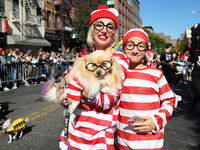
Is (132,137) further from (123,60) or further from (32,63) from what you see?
(32,63)

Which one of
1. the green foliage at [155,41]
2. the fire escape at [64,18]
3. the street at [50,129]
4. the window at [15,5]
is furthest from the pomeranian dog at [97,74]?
the green foliage at [155,41]

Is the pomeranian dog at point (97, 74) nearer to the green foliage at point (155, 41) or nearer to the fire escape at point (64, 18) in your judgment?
the fire escape at point (64, 18)

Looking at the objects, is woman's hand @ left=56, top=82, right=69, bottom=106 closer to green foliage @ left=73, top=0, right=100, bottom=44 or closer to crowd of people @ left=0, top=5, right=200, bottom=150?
crowd of people @ left=0, top=5, right=200, bottom=150

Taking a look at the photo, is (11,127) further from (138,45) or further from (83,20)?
(83,20)

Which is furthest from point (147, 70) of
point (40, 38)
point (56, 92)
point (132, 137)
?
point (40, 38)

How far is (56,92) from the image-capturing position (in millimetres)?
1522

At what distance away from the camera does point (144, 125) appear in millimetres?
1497

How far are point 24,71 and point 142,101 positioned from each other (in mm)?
9325

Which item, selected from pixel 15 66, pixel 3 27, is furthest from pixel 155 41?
pixel 15 66

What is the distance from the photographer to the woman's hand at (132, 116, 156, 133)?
149 cm

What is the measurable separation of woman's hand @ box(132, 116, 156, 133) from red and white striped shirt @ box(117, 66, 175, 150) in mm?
87

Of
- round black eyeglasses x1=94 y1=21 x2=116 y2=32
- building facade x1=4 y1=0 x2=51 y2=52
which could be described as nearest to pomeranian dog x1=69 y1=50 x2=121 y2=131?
round black eyeglasses x1=94 y1=21 x2=116 y2=32

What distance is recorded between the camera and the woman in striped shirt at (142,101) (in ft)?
5.22

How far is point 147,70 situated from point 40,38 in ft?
80.6
